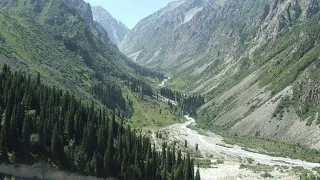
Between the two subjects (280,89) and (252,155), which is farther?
(280,89)

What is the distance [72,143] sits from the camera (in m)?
74.5

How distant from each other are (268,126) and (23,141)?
9745 centimetres

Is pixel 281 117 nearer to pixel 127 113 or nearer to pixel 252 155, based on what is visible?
pixel 252 155

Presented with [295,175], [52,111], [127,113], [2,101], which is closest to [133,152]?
[52,111]

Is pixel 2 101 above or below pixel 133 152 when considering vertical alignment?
above

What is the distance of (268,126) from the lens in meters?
141

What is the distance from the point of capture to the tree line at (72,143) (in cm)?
7062

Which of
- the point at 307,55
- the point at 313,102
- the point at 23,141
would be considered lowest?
the point at 23,141

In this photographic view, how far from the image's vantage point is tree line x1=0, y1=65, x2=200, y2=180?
70.6m

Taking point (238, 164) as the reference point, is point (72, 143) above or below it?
above

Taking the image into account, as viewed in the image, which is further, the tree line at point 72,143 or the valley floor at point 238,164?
the valley floor at point 238,164

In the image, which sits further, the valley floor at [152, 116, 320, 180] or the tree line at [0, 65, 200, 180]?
the valley floor at [152, 116, 320, 180]

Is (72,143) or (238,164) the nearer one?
(72,143)

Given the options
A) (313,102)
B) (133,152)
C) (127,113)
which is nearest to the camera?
(133,152)
